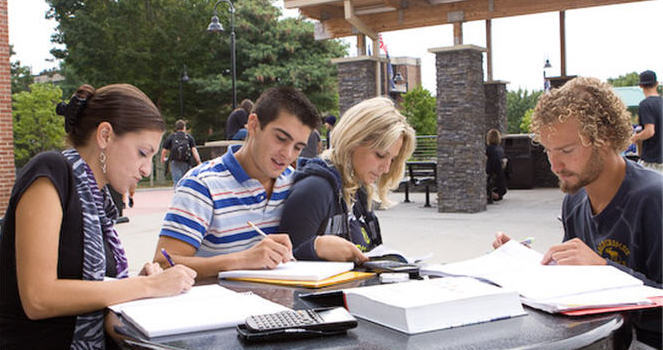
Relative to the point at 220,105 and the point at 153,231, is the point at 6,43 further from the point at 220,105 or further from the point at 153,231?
the point at 220,105

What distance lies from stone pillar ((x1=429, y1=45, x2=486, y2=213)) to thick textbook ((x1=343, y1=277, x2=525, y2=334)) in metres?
9.73

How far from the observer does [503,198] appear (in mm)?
13664

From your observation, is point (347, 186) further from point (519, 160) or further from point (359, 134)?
point (519, 160)

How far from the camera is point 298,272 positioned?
2.02 m

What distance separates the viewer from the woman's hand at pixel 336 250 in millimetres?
2371

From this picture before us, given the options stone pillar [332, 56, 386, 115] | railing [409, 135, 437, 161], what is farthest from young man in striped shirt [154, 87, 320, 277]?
railing [409, 135, 437, 161]

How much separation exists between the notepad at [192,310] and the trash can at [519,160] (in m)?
15.0

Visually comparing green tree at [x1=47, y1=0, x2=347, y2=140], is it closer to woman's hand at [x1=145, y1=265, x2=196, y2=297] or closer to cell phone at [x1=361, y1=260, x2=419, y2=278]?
cell phone at [x1=361, y1=260, x2=419, y2=278]

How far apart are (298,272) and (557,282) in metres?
0.80

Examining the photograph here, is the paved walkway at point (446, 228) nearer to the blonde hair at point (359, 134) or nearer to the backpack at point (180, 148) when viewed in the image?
the backpack at point (180, 148)

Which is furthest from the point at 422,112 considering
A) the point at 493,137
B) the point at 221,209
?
the point at 221,209

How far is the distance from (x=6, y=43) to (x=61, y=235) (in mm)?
9013

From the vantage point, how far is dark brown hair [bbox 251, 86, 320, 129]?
274 cm

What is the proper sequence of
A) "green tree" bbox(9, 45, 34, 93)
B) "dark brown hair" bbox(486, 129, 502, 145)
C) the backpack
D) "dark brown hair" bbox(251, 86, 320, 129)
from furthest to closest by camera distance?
"green tree" bbox(9, 45, 34, 93) < "dark brown hair" bbox(486, 129, 502, 145) < the backpack < "dark brown hair" bbox(251, 86, 320, 129)
